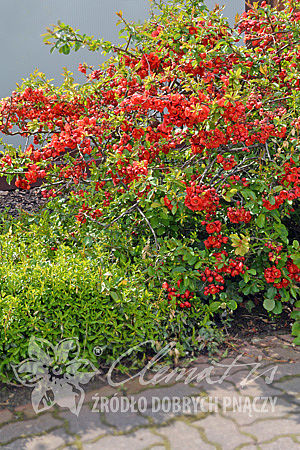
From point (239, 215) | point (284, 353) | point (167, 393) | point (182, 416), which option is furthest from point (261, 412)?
point (239, 215)

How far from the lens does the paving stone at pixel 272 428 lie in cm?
258

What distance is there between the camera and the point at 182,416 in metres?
2.73

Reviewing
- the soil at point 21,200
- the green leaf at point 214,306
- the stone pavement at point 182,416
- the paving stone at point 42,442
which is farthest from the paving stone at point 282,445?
the soil at point 21,200

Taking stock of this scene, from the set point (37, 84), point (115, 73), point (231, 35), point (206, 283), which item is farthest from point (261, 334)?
point (37, 84)

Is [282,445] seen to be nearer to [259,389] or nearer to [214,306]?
[259,389]

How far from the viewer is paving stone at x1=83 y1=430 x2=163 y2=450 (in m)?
2.49

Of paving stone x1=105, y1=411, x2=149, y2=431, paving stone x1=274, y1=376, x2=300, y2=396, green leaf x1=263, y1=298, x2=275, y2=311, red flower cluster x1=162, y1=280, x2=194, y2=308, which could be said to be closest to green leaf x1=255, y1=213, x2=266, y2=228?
green leaf x1=263, y1=298, x2=275, y2=311

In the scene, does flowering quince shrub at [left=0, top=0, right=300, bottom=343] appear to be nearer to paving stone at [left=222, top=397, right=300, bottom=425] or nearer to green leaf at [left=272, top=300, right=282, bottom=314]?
green leaf at [left=272, top=300, right=282, bottom=314]

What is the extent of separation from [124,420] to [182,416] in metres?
0.34

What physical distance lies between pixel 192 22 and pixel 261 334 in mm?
2685

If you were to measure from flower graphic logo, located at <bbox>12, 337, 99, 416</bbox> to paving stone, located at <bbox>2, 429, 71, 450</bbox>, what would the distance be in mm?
347

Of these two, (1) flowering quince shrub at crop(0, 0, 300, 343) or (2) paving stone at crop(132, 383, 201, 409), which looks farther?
(1) flowering quince shrub at crop(0, 0, 300, 343)

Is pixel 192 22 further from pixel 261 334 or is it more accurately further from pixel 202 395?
pixel 202 395

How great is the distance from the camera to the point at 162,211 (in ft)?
13.1
